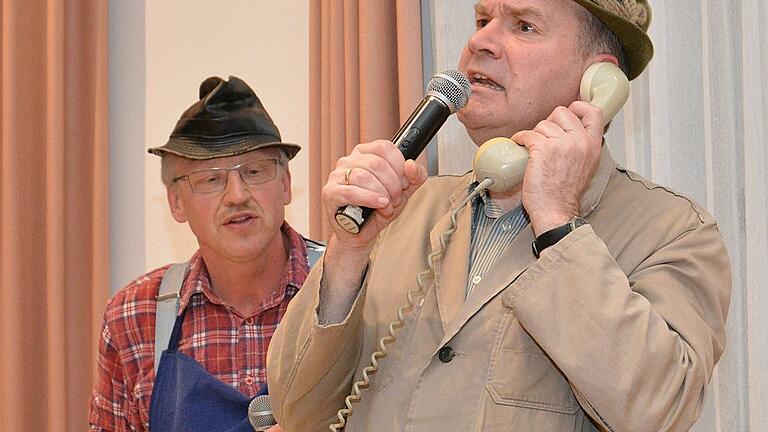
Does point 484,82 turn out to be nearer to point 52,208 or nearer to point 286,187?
point 286,187

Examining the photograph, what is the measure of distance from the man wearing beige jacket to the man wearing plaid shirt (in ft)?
2.39

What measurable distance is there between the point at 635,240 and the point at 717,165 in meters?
0.76

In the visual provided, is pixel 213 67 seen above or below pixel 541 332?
above

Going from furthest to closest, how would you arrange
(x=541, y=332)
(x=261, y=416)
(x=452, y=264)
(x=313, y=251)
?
(x=313, y=251) < (x=261, y=416) < (x=452, y=264) < (x=541, y=332)

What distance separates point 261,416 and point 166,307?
1.32ft

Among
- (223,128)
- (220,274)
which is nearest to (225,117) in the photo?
(223,128)

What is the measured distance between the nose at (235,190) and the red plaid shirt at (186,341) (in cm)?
18

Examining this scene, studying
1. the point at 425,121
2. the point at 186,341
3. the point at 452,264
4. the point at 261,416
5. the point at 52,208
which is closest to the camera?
the point at 425,121

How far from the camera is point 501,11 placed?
66.7 inches

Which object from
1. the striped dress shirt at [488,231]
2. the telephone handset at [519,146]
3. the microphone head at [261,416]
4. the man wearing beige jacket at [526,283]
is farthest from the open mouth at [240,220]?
the telephone handset at [519,146]

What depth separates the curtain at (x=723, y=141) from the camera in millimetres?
2119

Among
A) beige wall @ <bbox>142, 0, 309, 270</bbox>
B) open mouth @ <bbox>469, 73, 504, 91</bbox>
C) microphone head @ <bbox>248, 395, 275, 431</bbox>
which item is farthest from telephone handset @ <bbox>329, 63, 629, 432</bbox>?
beige wall @ <bbox>142, 0, 309, 270</bbox>

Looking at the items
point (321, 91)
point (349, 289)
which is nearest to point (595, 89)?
point (349, 289)

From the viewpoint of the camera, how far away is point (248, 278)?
2.46m
